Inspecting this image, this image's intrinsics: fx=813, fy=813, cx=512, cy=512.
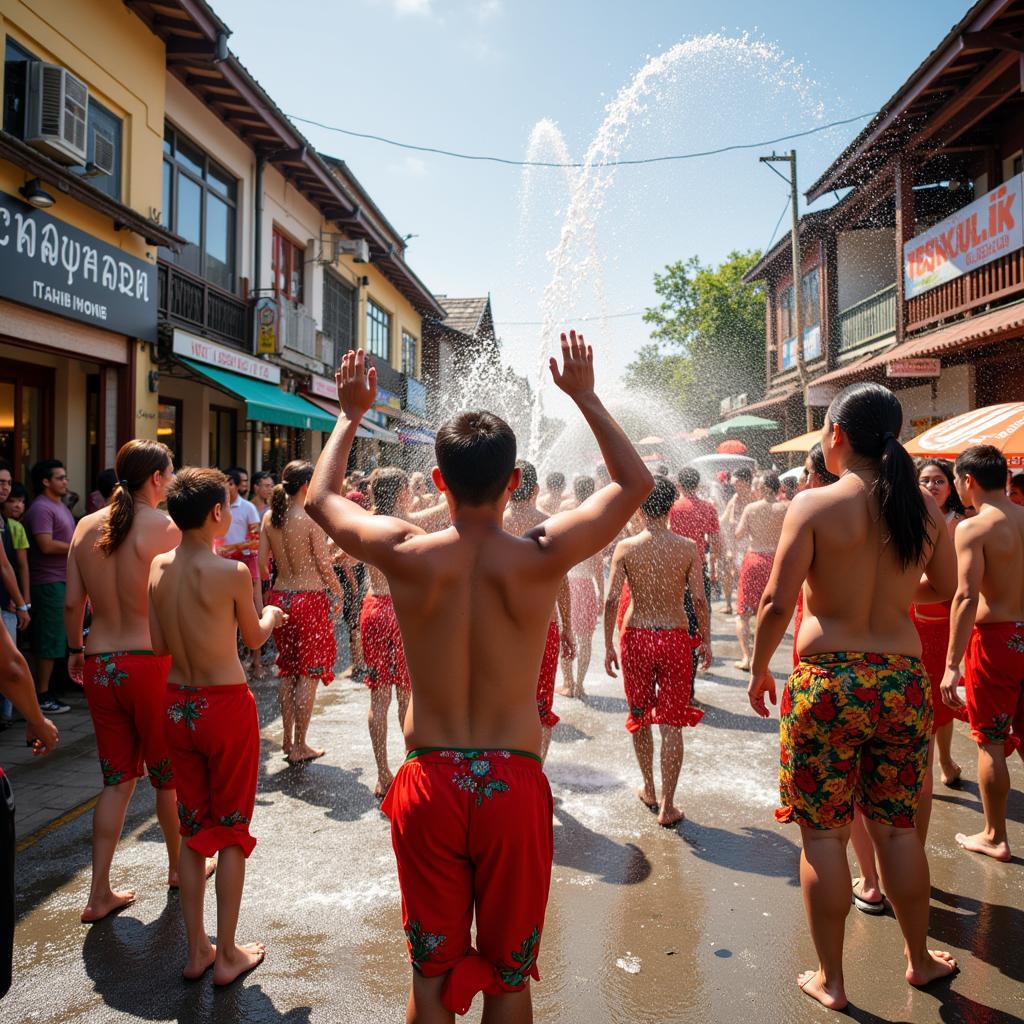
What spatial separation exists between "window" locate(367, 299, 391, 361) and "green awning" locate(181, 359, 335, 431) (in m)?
7.91

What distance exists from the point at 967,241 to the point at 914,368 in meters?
1.79

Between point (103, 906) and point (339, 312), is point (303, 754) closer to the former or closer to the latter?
point (103, 906)

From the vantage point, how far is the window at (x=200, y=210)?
38.0 ft

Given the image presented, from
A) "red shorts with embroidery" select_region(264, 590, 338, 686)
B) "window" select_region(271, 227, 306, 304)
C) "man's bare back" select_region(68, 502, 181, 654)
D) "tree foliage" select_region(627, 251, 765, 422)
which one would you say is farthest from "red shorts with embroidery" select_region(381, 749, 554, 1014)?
"tree foliage" select_region(627, 251, 765, 422)

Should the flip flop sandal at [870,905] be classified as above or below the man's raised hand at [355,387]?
below

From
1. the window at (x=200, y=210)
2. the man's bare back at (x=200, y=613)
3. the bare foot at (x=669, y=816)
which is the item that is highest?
the window at (x=200, y=210)

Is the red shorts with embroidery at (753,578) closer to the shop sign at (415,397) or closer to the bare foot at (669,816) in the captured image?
the bare foot at (669,816)

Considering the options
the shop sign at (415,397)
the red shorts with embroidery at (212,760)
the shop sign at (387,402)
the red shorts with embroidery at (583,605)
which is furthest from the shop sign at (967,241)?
the shop sign at (415,397)

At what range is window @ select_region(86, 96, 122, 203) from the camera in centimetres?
903

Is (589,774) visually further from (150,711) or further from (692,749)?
(150,711)

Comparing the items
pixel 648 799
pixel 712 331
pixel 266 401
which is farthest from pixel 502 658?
pixel 712 331

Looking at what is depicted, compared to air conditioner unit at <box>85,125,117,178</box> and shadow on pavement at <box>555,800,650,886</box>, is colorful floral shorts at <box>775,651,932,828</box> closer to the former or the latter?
shadow on pavement at <box>555,800,650,886</box>

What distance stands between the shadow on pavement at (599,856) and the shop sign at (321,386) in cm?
1303

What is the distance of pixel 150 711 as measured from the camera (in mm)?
3504
